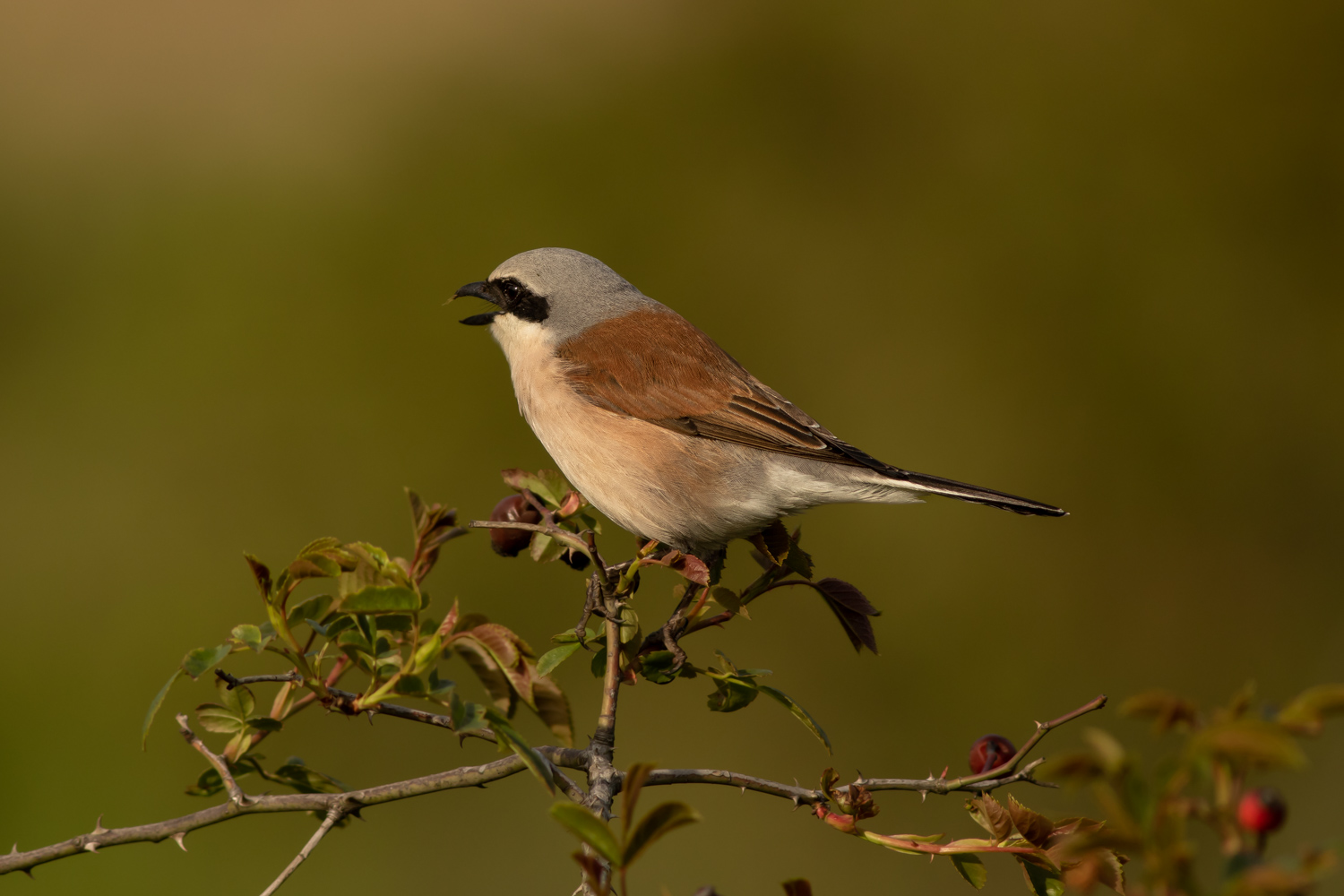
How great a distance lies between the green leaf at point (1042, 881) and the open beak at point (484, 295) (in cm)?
202

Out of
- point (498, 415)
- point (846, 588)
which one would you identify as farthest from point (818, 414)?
point (846, 588)

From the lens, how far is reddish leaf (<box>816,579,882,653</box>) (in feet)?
4.84

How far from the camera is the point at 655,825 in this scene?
758 millimetres

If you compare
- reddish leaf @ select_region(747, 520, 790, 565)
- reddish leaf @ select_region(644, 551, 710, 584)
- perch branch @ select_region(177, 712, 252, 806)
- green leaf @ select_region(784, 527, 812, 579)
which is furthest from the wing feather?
perch branch @ select_region(177, 712, 252, 806)

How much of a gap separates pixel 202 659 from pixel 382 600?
0.78ft

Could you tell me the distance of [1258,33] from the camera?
456cm

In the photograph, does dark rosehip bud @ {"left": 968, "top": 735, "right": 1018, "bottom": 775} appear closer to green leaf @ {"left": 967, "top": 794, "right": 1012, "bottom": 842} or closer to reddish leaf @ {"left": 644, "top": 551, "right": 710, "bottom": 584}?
green leaf @ {"left": 967, "top": 794, "right": 1012, "bottom": 842}

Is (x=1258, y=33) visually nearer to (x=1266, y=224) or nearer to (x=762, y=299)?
(x=1266, y=224)

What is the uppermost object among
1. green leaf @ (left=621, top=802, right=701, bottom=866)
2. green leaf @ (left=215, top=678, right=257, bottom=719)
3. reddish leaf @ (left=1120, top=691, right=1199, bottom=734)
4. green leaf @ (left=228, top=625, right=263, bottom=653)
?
reddish leaf @ (left=1120, top=691, right=1199, bottom=734)

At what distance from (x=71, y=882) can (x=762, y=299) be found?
3.36 m

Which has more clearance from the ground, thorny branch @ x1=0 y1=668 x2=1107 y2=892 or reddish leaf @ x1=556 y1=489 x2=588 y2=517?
reddish leaf @ x1=556 y1=489 x2=588 y2=517

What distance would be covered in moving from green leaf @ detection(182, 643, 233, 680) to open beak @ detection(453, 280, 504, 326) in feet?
5.76

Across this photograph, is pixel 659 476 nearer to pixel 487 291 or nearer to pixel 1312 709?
pixel 487 291

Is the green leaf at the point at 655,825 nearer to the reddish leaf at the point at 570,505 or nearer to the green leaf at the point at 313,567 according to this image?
the green leaf at the point at 313,567
